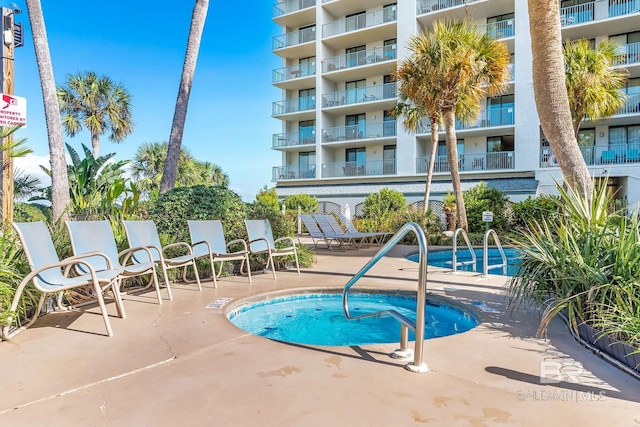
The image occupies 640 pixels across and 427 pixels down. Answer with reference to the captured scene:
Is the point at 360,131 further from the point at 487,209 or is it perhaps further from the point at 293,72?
the point at 487,209

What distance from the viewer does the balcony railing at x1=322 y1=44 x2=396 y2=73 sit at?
26.0 meters

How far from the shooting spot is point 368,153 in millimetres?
27766

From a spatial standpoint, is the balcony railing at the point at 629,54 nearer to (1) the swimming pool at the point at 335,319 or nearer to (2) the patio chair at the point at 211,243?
(1) the swimming pool at the point at 335,319

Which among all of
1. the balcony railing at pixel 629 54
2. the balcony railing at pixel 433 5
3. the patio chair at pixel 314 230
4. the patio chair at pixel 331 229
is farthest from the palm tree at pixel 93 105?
the balcony railing at pixel 629 54

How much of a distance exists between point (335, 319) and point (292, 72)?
27201mm

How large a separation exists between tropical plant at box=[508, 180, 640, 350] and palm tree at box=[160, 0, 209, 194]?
7568 mm

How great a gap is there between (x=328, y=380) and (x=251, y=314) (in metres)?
2.80

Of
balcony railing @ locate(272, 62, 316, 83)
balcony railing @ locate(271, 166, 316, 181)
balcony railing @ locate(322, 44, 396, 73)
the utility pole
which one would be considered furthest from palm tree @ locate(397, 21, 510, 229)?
balcony railing @ locate(272, 62, 316, 83)

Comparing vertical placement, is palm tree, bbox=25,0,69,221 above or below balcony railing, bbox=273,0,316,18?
below

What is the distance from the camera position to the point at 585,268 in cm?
382

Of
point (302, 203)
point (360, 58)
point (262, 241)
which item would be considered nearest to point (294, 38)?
point (360, 58)

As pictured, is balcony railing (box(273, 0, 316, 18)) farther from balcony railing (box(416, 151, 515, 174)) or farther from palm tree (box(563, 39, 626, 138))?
palm tree (box(563, 39, 626, 138))

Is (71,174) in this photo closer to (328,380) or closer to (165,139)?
(328,380)

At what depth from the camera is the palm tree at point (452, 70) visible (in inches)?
505
